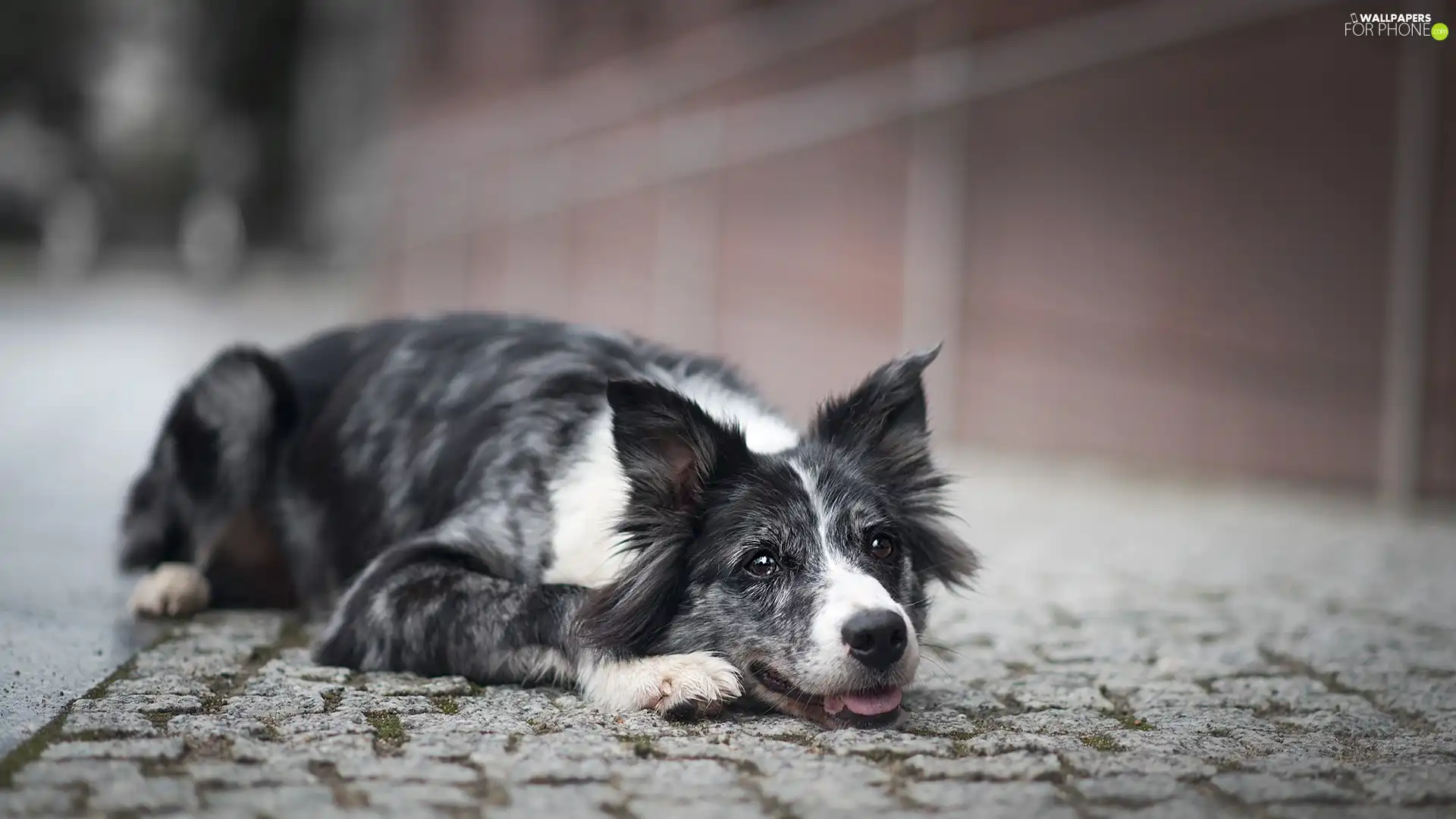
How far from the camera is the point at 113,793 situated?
3518 mm

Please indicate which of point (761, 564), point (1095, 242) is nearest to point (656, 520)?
point (761, 564)

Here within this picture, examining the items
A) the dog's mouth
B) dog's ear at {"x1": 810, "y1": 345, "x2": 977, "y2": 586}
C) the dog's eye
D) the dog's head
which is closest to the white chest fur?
the dog's head

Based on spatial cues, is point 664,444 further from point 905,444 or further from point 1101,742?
point 1101,742

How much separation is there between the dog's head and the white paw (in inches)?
3.4

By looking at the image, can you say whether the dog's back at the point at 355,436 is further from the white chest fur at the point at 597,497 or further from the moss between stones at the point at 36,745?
the moss between stones at the point at 36,745

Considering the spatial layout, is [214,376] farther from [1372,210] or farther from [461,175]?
[461,175]

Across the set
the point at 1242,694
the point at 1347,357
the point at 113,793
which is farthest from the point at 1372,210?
the point at 113,793

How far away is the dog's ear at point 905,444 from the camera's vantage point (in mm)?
4984

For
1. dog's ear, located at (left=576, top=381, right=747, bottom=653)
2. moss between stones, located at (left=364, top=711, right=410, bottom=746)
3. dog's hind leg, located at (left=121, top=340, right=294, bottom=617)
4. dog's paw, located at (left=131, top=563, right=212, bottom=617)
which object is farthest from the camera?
dog's hind leg, located at (left=121, top=340, right=294, bottom=617)

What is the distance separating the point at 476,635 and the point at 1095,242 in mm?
7230

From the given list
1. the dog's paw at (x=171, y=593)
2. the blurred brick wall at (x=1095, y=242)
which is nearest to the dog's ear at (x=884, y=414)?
the dog's paw at (x=171, y=593)

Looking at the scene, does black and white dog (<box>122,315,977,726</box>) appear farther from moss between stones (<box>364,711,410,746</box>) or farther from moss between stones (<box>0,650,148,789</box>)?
moss between stones (<box>0,650,148,789</box>)

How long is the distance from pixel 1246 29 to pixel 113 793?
861 cm

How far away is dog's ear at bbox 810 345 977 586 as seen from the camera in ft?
16.4
